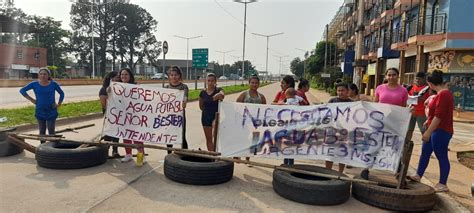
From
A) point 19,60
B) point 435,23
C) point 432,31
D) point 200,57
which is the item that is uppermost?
point 435,23

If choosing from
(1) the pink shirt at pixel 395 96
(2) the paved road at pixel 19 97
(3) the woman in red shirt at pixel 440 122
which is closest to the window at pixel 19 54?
(2) the paved road at pixel 19 97

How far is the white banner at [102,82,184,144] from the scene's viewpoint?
627cm

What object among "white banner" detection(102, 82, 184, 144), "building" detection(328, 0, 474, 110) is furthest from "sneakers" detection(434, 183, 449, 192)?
"building" detection(328, 0, 474, 110)

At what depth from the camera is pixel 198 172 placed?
5.39 m

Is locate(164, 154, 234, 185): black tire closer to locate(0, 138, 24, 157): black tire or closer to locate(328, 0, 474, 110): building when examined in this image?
locate(0, 138, 24, 157): black tire

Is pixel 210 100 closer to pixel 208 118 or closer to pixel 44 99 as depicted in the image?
pixel 208 118

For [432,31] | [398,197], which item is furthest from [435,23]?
[398,197]

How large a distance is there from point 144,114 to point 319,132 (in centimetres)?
309

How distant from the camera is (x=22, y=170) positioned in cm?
587

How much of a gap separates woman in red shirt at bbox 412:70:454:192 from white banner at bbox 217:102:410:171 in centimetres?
43

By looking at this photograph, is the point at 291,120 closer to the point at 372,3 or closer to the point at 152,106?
the point at 152,106

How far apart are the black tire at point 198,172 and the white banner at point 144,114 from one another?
0.71m

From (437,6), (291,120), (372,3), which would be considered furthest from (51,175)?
(372,3)

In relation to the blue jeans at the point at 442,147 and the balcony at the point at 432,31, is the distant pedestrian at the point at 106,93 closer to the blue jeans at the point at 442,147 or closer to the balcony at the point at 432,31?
the blue jeans at the point at 442,147
